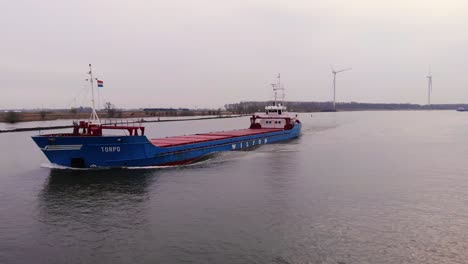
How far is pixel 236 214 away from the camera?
17156 millimetres

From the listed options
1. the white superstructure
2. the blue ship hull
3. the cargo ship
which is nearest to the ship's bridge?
the white superstructure

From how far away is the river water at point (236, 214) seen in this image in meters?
12.9

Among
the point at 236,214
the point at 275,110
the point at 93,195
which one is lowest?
the point at 236,214

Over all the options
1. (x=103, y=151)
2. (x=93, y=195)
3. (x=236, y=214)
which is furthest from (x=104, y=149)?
(x=236, y=214)

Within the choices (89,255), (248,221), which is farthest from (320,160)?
(89,255)

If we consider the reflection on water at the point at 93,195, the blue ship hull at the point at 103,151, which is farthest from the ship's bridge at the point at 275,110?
the reflection on water at the point at 93,195

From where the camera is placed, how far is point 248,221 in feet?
53.1

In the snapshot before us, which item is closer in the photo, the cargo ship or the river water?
the river water

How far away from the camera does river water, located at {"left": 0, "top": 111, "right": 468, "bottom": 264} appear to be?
12945 millimetres

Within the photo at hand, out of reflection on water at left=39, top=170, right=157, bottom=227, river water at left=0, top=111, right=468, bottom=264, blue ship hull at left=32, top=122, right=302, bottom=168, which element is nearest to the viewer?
river water at left=0, top=111, right=468, bottom=264

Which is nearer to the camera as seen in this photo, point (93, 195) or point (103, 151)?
point (93, 195)

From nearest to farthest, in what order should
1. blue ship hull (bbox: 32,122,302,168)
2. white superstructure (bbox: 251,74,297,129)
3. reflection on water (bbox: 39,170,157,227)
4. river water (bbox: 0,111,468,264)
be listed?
river water (bbox: 0,111,468,264) → reflection on water (bbox: 39,170,157,227) → blue ship hull (bbox: 32,122,302,168) → white superstructure (bbox: 251,74,297,129)

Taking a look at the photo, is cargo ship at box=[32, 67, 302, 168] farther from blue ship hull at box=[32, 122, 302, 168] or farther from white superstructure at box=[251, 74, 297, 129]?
white superstructure at box=[251, 74, 297, 129]

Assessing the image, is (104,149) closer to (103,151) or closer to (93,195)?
(103,151)
